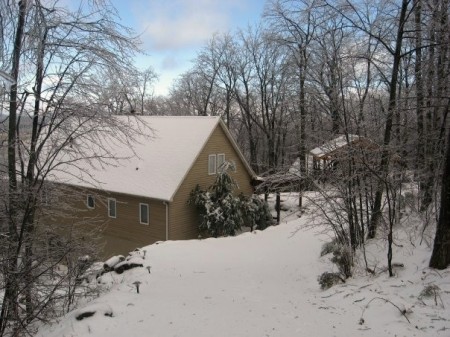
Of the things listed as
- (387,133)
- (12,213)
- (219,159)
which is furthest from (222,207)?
(12,213)

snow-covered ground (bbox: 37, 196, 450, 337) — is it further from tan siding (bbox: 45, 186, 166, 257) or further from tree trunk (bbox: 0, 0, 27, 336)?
tan siding (bbox: 45, 186, 166, 257)

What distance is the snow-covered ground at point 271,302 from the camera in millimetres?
5645

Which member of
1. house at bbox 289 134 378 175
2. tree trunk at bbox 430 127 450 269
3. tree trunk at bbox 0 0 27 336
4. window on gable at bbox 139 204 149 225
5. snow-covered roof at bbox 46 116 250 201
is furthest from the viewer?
window on gable at bbox 139 204 149 225

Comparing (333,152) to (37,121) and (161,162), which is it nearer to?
(37,121)

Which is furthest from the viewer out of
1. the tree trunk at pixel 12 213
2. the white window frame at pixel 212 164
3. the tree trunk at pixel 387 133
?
the white window frame at pixel 212 164

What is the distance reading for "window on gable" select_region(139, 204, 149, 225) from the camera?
1984 centimetres

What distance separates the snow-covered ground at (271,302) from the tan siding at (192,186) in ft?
27.9

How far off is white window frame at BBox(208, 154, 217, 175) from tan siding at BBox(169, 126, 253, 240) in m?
0.21

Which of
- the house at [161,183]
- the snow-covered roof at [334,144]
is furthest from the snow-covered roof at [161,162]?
the snow-covered roof at [334,144]

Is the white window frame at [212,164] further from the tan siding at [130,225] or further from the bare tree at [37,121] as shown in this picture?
the bare tree at [37,121]

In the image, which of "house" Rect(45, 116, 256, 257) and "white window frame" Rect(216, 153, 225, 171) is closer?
"house" Rect(45, 116, 256, 257)

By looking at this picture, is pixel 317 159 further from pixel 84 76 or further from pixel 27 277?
pixel 27 277

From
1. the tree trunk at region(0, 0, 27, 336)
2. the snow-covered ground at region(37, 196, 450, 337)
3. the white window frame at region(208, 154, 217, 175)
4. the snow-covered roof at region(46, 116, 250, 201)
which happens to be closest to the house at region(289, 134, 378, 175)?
the snow-covered ground at region(37, 196, 450, 337)

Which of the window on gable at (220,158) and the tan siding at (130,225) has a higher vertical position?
the window on gable at (220,158)
